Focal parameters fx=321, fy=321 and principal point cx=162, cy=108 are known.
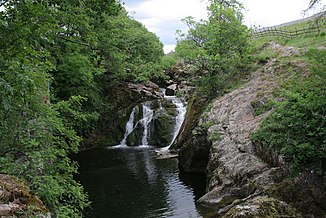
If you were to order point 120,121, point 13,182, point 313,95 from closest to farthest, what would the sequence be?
point 13,182 < point 313,95 < point 120,121

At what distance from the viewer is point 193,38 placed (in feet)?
72.6

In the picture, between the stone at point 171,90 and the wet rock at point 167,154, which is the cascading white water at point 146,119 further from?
the stone at point 171,90

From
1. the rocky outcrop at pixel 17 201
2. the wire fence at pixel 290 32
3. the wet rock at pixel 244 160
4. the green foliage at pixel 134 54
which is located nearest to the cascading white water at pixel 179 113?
the green foliage at pixel 134 54

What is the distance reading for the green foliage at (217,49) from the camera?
64.7ft

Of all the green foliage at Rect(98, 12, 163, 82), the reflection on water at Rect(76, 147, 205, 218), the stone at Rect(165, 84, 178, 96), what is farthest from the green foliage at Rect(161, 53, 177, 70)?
the reflection on water at Rect(76, 147, 205, 218)

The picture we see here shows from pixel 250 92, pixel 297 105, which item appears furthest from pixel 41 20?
pixel 250 92

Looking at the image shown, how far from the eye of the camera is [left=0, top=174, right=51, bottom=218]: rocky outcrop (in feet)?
13.5

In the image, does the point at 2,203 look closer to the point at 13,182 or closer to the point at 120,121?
the point at 13,182

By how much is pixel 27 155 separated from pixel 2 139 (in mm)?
557

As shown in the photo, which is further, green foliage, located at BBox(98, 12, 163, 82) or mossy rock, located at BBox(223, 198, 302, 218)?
green foliage, located at BBox(98, 12, 163, 82)

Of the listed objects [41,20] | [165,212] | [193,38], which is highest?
[193,38]

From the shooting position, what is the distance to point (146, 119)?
87.7 ft

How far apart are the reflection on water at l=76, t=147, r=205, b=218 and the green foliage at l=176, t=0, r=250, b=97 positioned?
224 inches

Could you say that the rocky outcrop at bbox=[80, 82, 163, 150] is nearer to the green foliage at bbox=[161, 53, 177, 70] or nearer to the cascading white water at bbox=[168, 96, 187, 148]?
the cascading white water at bbox=[168, 96, 187, 148]
